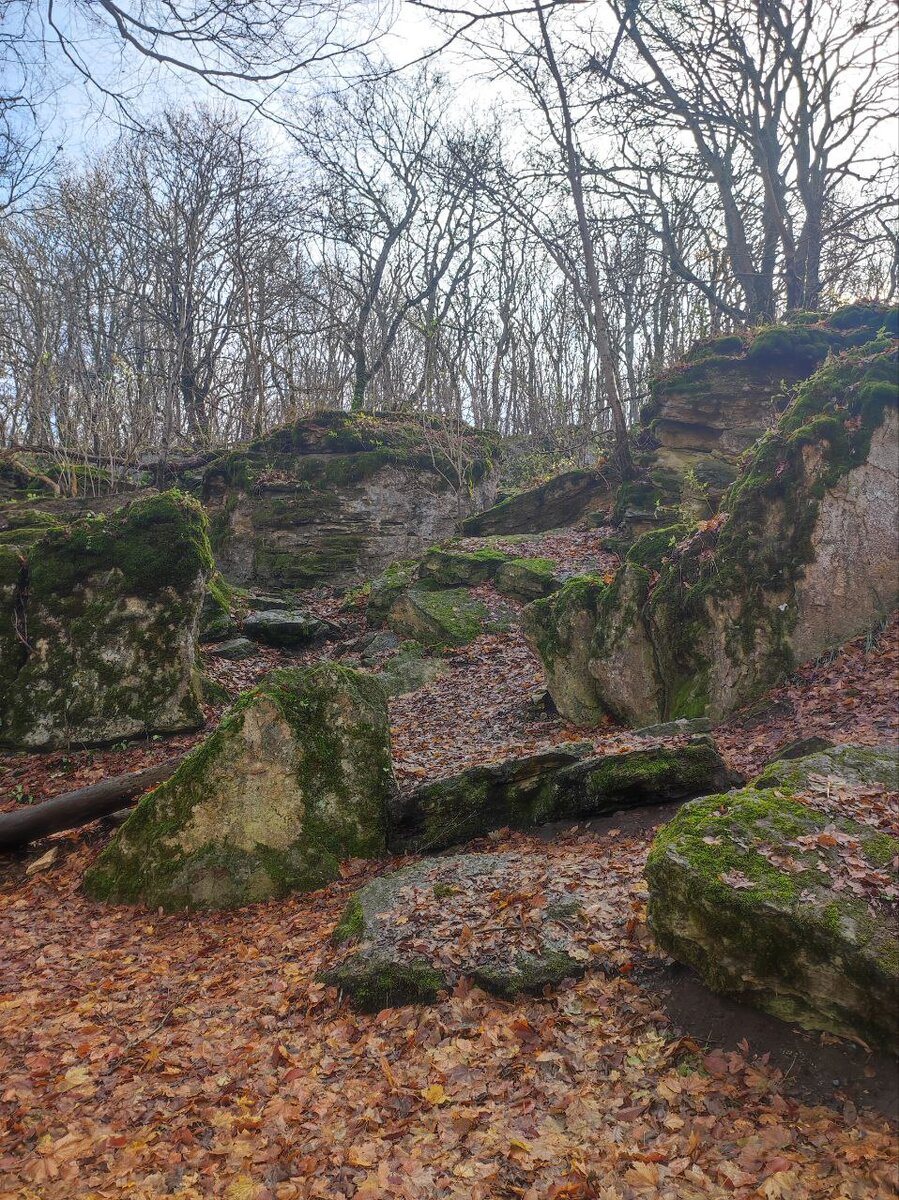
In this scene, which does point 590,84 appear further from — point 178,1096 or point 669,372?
point 178,1096

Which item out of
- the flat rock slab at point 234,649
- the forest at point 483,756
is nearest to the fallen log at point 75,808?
the forest at point 483,756

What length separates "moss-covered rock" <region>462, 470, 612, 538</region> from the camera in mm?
17469

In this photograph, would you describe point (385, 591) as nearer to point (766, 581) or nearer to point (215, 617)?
point (215, 617)

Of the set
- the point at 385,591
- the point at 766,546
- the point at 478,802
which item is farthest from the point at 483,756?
the point at 385,591

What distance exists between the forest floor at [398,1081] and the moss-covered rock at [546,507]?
12132mm

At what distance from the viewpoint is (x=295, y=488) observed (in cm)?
1786

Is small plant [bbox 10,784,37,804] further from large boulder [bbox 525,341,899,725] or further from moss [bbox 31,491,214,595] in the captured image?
large boulder [bbox 525,341,899,725]

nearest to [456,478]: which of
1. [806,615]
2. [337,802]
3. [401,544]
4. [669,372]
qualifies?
[401,544]

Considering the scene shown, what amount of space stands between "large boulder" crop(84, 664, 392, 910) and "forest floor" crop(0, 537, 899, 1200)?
420mm

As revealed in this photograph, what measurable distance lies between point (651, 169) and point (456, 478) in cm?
894

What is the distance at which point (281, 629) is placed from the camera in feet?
42.9

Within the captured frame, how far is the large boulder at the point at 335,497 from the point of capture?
1728 cm

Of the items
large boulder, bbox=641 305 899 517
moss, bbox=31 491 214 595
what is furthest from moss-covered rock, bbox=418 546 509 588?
moss, bbox=31 491 214 595

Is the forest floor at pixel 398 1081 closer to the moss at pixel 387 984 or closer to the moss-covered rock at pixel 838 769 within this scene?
the moss at pixel 387 984
